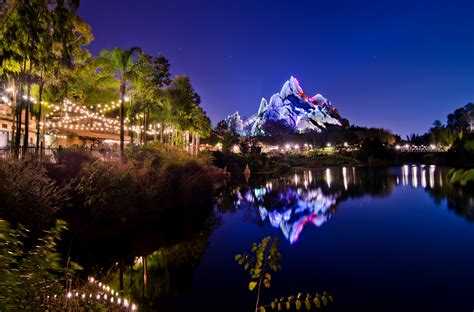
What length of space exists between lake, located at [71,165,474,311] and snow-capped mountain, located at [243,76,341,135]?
374ft

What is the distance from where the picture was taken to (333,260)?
33.9 ft

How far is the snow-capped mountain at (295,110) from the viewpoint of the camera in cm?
13475

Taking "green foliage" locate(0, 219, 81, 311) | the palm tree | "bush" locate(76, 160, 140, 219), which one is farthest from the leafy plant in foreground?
the palm tree

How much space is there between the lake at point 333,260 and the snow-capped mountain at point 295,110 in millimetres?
114092

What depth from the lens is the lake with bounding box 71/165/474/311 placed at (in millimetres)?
7469

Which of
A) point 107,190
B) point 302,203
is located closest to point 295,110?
point 302,203

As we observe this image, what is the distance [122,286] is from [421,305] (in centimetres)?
650

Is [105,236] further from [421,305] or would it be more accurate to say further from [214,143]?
[214,143]

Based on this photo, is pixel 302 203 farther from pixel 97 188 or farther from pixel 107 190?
pixel 97 188

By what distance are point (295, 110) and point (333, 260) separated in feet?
444

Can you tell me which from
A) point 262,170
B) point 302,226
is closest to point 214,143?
point 262,170

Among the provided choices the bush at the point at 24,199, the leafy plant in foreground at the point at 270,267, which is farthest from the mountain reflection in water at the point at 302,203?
the leafy plant in foreground at the point at 270,267

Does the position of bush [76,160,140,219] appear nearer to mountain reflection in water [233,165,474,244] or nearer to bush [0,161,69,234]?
bush [0,161,69,234]

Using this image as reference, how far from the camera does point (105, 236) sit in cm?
1220
